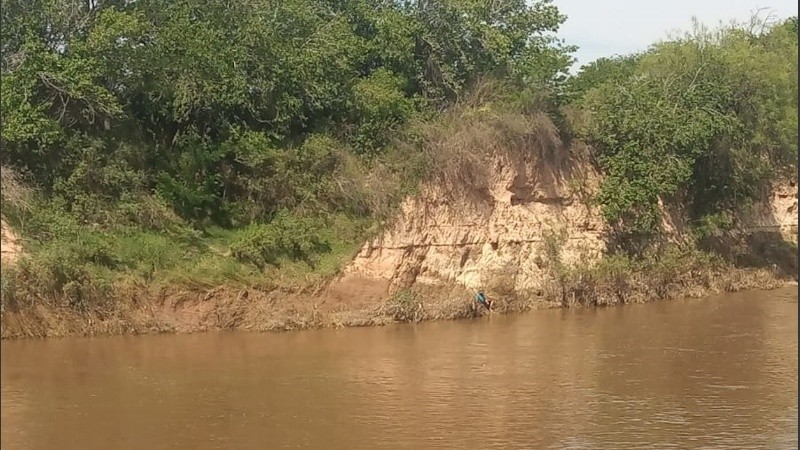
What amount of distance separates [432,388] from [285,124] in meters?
11.2

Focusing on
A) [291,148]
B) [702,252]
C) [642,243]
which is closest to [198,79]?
[291,148]

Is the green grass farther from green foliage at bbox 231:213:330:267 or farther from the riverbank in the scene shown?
the riverbank

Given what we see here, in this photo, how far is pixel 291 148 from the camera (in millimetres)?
24094

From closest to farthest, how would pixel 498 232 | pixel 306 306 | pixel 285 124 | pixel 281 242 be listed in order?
pixel 306 306 < pixel 281 242 < pixel 285 124 < pixel 498 232

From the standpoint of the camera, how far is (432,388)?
50.6ft

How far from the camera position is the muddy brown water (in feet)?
39.3

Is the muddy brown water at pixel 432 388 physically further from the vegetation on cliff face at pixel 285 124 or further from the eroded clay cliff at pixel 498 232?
the vegetation on cliff face at pixel 285 124

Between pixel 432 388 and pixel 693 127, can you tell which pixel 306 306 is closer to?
pixel 432 388

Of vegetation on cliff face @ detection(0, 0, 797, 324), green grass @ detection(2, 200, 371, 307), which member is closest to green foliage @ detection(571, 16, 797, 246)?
vegetation on cliff face @ detection(0, 0, 797, 324)

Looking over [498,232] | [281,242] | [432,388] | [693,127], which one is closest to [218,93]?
[281,242]

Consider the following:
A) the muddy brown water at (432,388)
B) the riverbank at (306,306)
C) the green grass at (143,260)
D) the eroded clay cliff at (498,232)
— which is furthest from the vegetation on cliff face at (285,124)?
the muddy brown water at (432,388)

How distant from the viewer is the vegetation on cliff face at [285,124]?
20.6m

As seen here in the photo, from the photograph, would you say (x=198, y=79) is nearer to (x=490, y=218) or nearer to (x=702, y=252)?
(x=490, y=218)

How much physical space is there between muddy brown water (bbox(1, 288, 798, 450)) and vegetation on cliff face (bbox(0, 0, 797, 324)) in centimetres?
289
